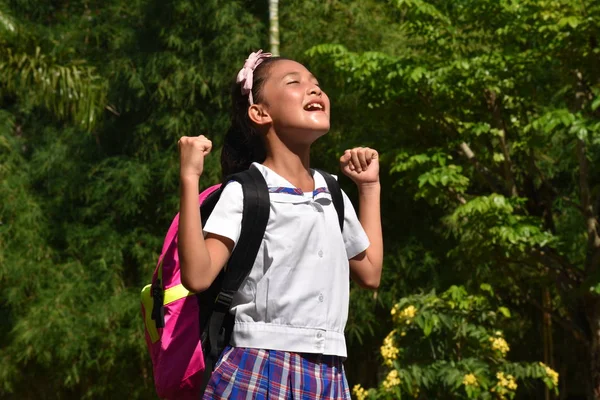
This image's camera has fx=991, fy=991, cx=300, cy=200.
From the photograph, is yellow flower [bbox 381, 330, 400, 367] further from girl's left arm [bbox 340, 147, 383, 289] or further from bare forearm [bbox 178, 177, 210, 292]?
bare forearm [bbox 178, 177, 210, 292]

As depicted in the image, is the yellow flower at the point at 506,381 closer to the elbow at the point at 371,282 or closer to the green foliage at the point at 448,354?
the green foliage at the point at 448,354

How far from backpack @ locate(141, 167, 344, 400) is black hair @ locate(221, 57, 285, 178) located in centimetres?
18

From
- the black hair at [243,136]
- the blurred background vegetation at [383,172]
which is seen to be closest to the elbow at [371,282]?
the black hair at [243,136]

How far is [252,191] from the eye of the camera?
2.13 metres

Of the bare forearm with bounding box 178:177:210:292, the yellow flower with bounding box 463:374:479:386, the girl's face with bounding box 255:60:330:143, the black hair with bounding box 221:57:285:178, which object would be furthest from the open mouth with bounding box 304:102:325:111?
the yellow flower with bounding box 463:374:479:386

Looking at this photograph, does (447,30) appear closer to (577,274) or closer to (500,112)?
(500,112)

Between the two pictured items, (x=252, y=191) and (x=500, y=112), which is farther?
(x=500, y=112)

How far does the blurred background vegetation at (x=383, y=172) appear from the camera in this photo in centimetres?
684

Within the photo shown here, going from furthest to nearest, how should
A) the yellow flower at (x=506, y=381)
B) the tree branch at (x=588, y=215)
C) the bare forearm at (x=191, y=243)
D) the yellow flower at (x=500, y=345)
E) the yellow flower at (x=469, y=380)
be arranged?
the tree branch at (x=588, y=215) < the yellow flower at (x=500, y=345) < the yellow flower at (x=506, y=381) < the yellow flower at (x=469, y=380) < the bare forearm at (x=191, y=243)

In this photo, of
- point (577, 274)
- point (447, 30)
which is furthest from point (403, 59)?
point (577, 274)

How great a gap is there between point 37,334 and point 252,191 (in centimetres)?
739

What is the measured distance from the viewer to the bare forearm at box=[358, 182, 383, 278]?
240 cm

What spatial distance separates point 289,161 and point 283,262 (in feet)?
0.95

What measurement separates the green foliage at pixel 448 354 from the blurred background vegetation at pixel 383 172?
0.06 ft
